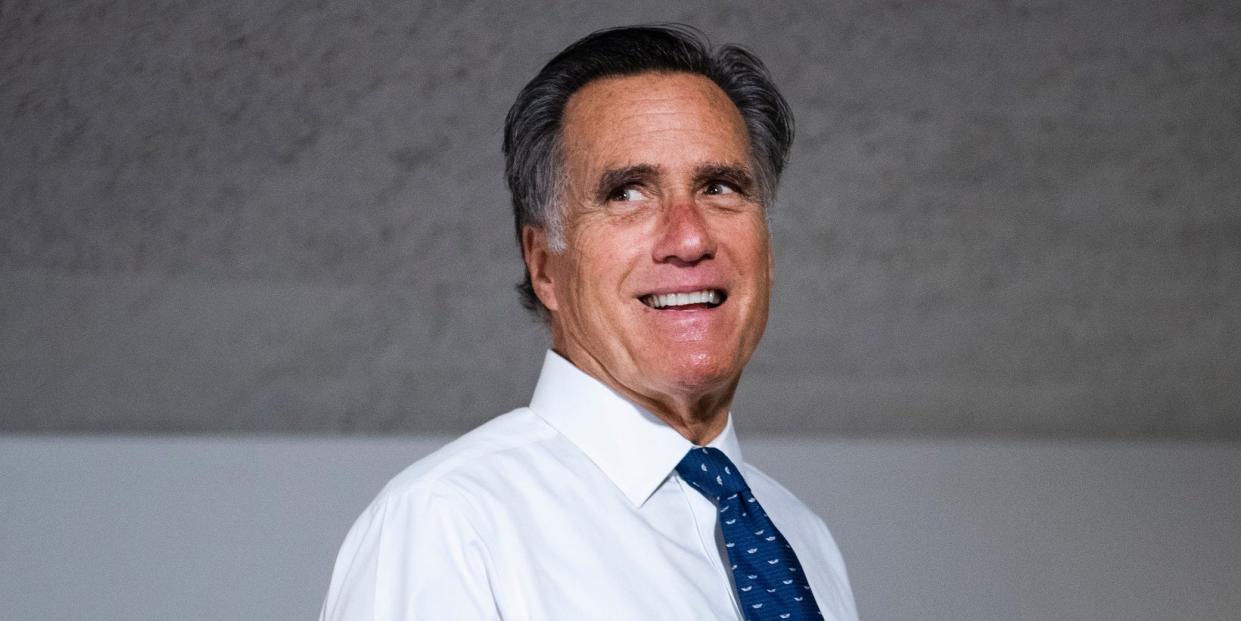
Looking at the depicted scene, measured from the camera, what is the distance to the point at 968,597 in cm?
266

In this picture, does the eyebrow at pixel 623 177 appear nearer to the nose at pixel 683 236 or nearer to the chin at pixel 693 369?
the nose at pixel 683 236

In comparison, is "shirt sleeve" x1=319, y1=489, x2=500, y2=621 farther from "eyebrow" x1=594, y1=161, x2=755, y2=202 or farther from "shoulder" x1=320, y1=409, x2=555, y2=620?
"eyebrow" x1=594, y1=161, x2=755, y2=202

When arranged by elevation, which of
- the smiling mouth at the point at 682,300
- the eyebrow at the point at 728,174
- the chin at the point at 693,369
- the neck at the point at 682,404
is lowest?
the neck at the point at 682,404

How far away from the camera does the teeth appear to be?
4.59ft

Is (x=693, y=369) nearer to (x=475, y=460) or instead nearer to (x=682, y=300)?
(x=682, y=300)

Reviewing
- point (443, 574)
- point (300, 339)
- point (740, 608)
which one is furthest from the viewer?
point (300, 339)

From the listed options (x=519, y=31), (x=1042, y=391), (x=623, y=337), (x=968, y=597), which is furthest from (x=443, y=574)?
(x=1042, y=391)

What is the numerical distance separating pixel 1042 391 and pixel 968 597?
44cm

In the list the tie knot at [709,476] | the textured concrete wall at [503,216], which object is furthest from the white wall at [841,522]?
the tie knot at [709,476]

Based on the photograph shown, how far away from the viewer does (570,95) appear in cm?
151

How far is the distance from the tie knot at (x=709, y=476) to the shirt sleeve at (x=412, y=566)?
28 cm

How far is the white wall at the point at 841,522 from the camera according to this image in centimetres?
223

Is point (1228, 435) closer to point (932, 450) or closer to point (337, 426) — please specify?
point (932, 450)

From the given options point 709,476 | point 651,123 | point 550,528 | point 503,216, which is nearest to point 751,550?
point 709,476
